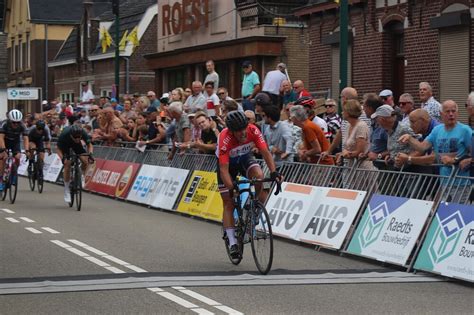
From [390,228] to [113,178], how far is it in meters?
13.4

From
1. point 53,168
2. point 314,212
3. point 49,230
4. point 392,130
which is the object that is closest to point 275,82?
point 49,230

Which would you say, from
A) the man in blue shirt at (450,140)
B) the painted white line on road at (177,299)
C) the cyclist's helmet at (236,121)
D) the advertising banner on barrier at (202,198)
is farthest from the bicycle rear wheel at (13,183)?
the painted white line on road at (177,299)

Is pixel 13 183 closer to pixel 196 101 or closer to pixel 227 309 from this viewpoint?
pixel 196 101

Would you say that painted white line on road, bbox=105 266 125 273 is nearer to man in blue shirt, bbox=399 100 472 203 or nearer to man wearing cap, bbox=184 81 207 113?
man in blue shirt, bbox=399 100 472 203

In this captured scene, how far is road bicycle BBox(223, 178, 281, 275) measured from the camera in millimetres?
12641

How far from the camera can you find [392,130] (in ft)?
49.2

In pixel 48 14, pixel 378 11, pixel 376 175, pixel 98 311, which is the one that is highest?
pixel 48 14

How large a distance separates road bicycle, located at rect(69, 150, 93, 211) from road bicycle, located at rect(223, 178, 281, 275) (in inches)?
328

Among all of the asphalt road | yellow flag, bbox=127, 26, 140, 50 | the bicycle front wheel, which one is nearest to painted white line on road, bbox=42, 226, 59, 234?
the asphalt road

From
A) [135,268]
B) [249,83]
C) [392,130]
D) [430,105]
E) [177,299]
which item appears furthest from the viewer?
[249,83]

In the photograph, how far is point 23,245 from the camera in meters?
15.4

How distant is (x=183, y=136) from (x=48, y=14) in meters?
47.7

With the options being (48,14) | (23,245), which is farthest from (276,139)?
(48,14)

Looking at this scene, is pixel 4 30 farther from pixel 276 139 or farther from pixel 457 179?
pixel 457 179
